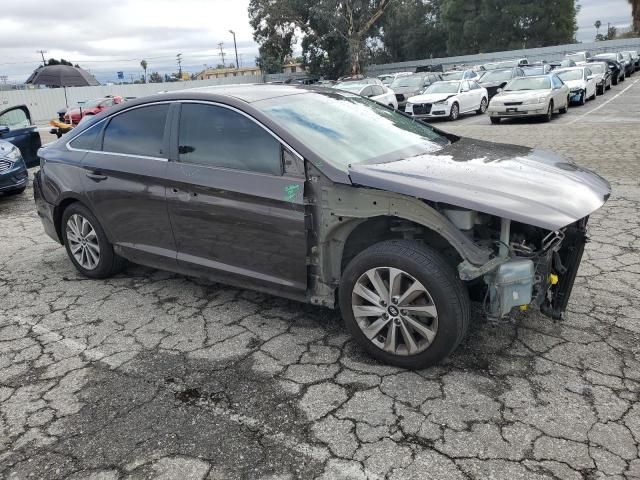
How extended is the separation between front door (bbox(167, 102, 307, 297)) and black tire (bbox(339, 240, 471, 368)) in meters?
0.46

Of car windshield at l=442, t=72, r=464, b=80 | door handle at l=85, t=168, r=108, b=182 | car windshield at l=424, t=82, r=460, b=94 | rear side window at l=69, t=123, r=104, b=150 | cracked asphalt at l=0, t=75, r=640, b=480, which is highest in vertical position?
rear side window at l=69, t=123, r=104, b=150

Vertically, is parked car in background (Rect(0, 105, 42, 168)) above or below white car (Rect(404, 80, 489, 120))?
above

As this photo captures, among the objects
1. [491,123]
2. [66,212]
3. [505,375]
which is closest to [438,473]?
[505,375]

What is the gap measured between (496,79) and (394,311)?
21197 millimetres

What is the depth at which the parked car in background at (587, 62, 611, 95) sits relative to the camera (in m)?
21.4

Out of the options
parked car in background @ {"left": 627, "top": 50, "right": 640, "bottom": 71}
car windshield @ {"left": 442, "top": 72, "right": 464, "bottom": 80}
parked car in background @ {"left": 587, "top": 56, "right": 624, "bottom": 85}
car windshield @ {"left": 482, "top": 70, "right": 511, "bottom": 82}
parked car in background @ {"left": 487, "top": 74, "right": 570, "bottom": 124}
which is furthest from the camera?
parked car in background @ {"left": 627, "top": 50, "right": 640, "bottom": 71}

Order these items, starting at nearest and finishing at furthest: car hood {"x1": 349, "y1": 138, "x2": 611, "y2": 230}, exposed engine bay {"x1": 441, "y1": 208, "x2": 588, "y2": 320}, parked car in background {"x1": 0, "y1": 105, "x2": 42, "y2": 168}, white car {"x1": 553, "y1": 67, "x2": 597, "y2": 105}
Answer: car hood {"x1": 349, "y1": 138, "x2": 611, "y2": 230} → exposed engine bay {"x1": 441, "y1": 208, "x2": 588, "y2": 320} → parked car in background {"x1": 0, "y1": 105, "x2": 42, "y2": 168} → white car {"x1": 553, "y1": 67, "x2": 597, "y2": 105}

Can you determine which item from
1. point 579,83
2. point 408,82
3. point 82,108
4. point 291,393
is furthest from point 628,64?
point 291,393

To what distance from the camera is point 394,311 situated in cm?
302

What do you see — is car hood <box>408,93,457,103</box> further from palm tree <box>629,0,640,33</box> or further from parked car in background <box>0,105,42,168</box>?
palm tree <box>629,0,640,33</box>

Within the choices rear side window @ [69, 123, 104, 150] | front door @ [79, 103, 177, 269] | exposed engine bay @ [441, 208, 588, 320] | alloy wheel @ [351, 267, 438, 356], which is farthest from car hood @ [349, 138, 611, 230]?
rear side window @ [69, 123, 104, 150]

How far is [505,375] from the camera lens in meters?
3.02

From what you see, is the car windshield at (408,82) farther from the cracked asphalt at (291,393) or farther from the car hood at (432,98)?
the cracked asphalt at (291,393)

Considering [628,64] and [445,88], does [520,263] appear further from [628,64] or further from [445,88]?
[628,64]
